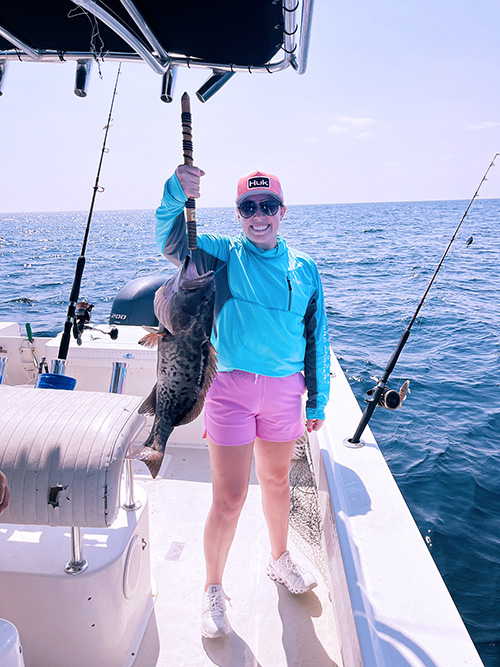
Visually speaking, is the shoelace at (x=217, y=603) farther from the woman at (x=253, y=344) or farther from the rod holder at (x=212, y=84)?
the rod holder at (x=212, y=84)

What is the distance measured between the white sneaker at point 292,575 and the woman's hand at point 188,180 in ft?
7.23

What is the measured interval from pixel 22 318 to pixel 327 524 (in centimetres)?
1346

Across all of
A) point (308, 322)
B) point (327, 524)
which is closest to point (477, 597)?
point (327, 524)

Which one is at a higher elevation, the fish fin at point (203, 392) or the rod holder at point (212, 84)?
the rod holder at point (212, 84)

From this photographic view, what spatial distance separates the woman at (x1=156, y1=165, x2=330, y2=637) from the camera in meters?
2.15

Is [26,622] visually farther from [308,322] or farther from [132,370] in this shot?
[132,370]

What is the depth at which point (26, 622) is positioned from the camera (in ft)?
6.48

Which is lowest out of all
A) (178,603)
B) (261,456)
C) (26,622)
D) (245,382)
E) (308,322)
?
(178,603)

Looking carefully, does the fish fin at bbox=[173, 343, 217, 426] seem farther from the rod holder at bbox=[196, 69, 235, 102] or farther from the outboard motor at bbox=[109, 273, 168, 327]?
the outboard motor at bbox=[109, 273, 168, 327]

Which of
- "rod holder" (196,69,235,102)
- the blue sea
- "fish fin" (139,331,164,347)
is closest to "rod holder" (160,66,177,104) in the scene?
"rod holder" (196,69,235,102)

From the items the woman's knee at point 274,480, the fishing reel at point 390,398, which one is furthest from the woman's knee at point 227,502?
the fishing reel at point 390,398

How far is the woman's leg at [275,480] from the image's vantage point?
7.70ft

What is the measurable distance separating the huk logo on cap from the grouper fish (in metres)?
0.74

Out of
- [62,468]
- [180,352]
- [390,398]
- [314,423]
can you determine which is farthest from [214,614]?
[390,398]
